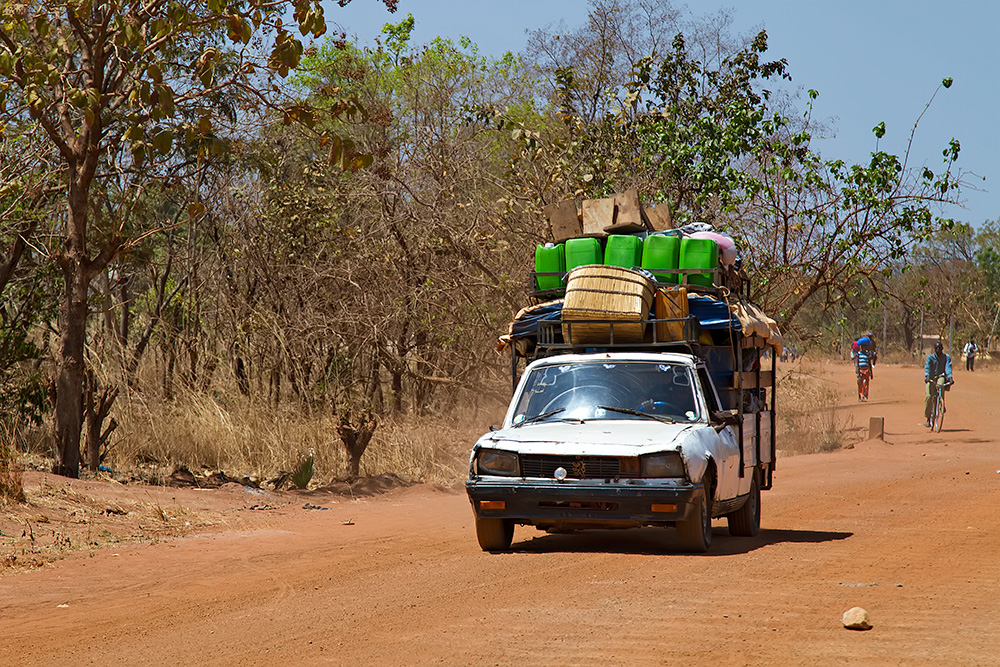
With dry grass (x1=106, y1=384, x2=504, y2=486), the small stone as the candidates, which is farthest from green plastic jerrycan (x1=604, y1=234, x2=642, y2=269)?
dry grass (x1=106, y1=384, x2=504, y2=486)

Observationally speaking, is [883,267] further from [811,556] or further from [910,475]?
[811,556]

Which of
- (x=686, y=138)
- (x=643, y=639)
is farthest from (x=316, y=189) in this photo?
(x=643, y=639)

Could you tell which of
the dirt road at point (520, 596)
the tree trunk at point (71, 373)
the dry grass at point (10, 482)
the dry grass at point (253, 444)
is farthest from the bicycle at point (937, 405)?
the dry grass at point (10, 482)

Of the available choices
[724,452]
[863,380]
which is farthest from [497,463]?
[863,380]

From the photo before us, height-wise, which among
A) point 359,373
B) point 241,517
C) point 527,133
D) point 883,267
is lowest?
point 241,517

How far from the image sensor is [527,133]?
19828 millimetres

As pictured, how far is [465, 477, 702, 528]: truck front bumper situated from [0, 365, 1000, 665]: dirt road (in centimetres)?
33

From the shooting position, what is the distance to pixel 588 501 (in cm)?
882

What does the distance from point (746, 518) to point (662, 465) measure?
2.24 m

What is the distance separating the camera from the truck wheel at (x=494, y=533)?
30.7ft

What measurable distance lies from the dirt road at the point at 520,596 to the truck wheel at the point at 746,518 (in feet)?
0.54

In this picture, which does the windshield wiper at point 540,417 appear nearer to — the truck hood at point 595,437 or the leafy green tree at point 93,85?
the truck hood at point 595,437

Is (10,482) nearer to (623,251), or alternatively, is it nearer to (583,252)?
(583,252)

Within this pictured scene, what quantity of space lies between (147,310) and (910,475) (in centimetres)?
1333
